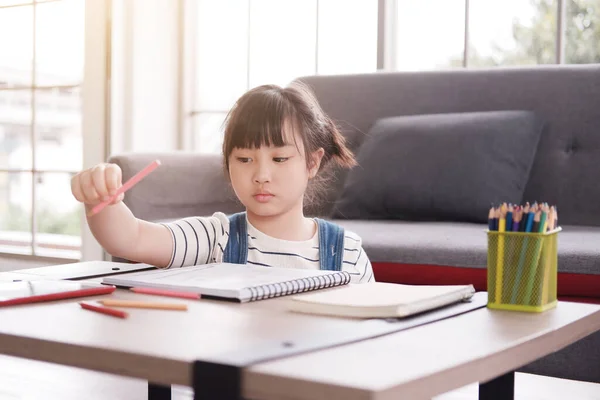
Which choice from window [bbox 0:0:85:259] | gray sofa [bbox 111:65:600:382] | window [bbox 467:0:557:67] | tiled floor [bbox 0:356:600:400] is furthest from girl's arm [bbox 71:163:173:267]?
window [bbox 0:0:85:259]

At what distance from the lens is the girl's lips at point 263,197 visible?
134 cm

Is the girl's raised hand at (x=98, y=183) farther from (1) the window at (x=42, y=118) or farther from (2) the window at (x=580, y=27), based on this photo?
(1) the window at (x=42, y=118)

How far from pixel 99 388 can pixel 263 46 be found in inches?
81.4

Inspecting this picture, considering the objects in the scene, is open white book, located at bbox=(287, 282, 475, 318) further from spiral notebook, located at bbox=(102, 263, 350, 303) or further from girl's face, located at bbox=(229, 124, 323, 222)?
girl's face, located at bbox=(229, 124, 323, 222)

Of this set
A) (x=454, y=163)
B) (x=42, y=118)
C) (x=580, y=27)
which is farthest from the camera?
(x=42, y=118)

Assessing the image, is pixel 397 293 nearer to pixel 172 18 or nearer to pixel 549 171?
pixel 549 171

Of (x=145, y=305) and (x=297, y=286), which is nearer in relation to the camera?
(x=145, y=305)

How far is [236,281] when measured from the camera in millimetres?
986

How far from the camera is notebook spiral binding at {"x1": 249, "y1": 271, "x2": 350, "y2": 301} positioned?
938mm

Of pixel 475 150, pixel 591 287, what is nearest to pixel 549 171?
pixel 475 150

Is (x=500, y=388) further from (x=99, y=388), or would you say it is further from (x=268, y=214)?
(x=99, y=388)

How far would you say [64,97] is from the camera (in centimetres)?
386

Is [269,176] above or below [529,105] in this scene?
below

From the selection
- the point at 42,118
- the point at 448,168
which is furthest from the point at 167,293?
the point at 42,118
